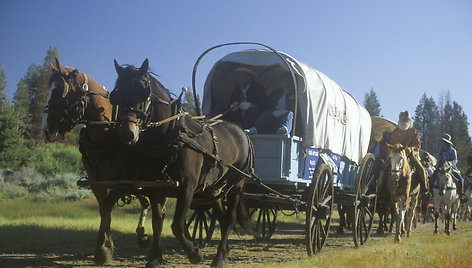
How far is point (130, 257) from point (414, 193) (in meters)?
8.42

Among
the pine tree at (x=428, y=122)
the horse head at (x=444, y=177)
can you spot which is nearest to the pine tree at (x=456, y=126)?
the pine tree at (x=428, y=122)

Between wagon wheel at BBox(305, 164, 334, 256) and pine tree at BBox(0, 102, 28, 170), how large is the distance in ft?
72.6

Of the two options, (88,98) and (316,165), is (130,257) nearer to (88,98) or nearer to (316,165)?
(88,98)

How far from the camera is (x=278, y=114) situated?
7.88 meters

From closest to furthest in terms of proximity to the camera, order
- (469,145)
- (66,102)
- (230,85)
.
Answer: (66,102)
(230,85)
(469,145)

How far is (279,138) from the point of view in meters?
7.25

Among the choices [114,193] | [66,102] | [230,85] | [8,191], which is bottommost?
[8,191]

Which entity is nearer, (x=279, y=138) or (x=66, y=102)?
(x=66, y=102)

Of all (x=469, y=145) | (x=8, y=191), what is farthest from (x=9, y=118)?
(x=469, y=145)

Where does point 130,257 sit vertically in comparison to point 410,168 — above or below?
below

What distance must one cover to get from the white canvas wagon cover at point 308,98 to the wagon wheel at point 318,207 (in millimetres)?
550

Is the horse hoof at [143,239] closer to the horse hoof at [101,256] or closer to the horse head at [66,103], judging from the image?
the horse hoof at [101,256]

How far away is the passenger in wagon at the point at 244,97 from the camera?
27.6 feet

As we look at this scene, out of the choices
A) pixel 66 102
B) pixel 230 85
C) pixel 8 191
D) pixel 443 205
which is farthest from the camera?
pixel 8 191
